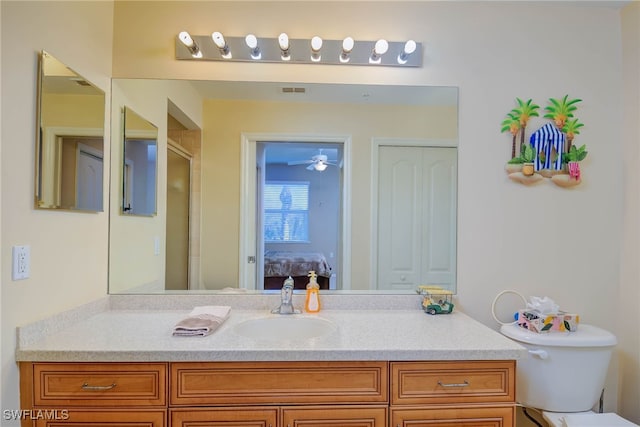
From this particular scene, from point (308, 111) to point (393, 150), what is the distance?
0.52m

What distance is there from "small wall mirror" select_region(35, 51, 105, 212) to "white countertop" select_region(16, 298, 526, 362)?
1.65ft

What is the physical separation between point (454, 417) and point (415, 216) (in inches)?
38.2

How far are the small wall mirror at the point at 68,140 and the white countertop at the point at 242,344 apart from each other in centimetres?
50

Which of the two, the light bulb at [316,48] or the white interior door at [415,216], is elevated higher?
the light bulb at [316,48]

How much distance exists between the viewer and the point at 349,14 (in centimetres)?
183

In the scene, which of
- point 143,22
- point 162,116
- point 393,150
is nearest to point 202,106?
point 162,116

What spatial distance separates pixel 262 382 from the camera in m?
1.23

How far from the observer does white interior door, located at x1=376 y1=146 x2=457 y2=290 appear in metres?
1.86

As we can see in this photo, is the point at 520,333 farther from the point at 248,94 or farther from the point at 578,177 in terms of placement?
the point at 248,94

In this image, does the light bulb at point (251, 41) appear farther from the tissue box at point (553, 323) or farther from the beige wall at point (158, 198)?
the tissue box at point (553, 323)

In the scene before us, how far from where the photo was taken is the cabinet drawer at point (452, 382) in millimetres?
1257

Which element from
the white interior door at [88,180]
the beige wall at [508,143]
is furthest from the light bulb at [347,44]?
the white interior door at [88,180]

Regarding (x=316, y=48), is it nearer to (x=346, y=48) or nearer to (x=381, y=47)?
(x=346, y=48)

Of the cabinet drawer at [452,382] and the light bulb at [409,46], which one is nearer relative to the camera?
the cabinet drawer at [452,382]
